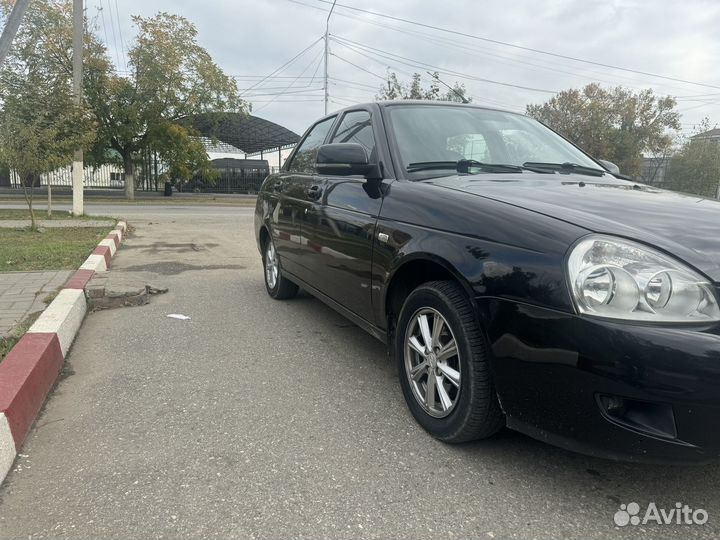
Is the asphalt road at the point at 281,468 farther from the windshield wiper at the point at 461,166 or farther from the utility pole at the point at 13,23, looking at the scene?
the utility pole at the point at 13,23

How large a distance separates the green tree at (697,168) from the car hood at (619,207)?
1626 inches

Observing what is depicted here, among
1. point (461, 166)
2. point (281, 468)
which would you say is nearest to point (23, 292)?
point (281, 468)

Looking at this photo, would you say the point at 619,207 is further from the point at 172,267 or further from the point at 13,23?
the point at 172,267

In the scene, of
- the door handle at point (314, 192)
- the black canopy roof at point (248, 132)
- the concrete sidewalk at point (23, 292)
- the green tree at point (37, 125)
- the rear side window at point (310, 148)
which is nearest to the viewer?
the door handle at point (314, 192)

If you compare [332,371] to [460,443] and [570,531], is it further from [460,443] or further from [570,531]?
[570,531]

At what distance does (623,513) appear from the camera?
6.77 feet

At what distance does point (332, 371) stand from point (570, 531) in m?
1.83

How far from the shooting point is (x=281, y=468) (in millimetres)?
2354

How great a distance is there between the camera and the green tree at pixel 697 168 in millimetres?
38812

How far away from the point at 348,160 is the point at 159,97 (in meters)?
25.2

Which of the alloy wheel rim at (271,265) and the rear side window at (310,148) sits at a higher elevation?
the rear side window at (310,148)

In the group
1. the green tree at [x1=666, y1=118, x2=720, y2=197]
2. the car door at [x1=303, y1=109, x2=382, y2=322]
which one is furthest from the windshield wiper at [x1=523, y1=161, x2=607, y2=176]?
the green tree at [x1=666, y1=118, x2=720, y2=197]

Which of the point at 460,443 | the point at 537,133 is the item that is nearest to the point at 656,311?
the point at 460,443
